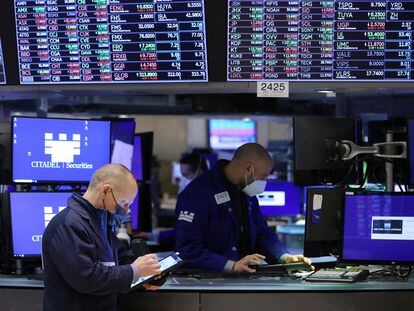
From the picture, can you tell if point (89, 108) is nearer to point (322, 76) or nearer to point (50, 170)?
point (50, 170)

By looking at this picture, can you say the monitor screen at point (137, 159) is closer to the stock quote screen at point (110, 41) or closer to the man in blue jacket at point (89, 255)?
the stock quote screen at point (110, 41)

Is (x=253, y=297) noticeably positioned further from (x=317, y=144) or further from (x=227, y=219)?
(x=317, y=144)

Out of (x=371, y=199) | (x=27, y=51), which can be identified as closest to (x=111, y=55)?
(x=27, y=51)

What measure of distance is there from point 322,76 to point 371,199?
2.64ft

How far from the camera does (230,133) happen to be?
1118cm

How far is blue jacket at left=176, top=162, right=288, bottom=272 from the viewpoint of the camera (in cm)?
370

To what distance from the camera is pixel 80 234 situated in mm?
2811

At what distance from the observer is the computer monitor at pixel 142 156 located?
17.1 ft

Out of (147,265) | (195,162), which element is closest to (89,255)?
(147,265)

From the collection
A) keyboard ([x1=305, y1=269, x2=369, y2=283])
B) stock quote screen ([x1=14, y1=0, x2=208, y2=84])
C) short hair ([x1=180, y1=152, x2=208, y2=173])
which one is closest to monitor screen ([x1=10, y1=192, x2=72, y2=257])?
stock quote screen ([x1=14, y1=0, x2=208, y2=84])

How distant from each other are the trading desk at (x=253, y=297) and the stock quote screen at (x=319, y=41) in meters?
1.26

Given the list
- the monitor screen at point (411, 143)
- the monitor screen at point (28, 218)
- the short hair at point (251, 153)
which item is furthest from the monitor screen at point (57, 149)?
the monitor screen at point (411, 143)

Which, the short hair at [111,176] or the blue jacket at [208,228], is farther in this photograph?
the blue jacket at [208,228]

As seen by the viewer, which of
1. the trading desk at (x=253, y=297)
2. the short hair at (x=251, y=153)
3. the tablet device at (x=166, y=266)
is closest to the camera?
the tablet device at (x=166, y=266)
